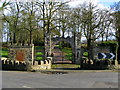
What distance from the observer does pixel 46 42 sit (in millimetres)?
33031

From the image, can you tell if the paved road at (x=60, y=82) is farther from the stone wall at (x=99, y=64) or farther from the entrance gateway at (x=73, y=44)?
the entrance gateway at (x=73, y=44)

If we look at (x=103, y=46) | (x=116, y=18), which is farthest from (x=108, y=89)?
(x=116, y=18)

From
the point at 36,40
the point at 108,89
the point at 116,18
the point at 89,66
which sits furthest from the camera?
the point at 36,40

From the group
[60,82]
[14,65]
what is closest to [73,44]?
[14,65]

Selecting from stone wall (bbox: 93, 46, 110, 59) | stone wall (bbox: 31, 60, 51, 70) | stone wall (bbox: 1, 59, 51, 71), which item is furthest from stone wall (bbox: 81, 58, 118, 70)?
stone wall (bbox: 93, 46, 110, 59)

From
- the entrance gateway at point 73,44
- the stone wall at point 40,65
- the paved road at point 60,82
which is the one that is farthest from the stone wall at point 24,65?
the entrance gateway at point 73,44

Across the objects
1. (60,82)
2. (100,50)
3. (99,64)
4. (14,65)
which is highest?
(100,50)

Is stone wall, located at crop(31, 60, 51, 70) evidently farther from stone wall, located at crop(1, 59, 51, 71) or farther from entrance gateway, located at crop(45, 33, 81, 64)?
entrance gateway, located at crop(45, 33, 81, 64)

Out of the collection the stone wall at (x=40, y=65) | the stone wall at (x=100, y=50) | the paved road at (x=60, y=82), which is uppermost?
the stone wall at (x=100, y=50)

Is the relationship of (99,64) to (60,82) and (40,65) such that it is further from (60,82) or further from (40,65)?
(60,82)

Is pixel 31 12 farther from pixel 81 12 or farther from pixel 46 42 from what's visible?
pixel 81 12

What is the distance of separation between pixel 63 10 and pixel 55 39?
458 centimetres

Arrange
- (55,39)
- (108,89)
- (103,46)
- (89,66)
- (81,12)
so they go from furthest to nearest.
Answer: (81,12) < (55,39) < (103,46) < (89,66) < (108,89)

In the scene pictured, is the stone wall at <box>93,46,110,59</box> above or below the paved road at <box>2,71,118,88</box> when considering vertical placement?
above
